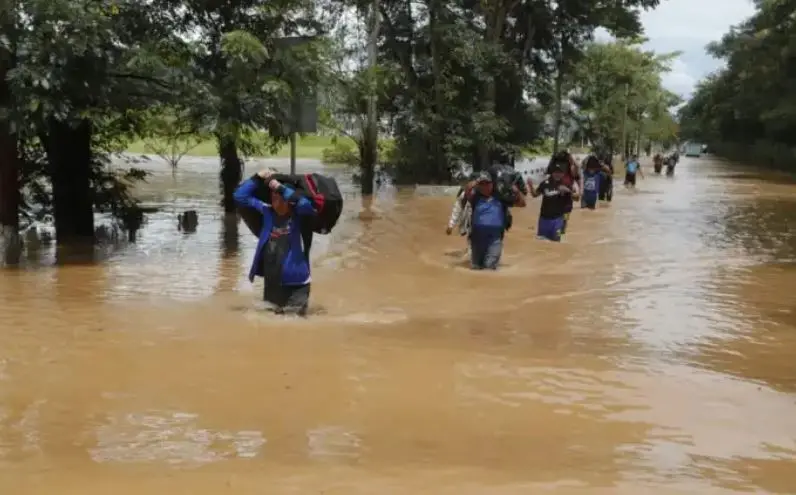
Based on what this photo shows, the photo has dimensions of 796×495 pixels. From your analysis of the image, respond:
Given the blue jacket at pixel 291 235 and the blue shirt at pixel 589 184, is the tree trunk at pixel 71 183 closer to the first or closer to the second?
the blue jacket at pixel 291 235

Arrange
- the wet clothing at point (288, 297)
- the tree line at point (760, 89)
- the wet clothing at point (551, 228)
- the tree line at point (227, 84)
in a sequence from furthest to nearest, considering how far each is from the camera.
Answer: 1. the tree line at point (760, 89)
2. the wet clothing at point (551, 228)
3. the tree line at point (227, 84)
4. the wet clothing at point (288, 297)

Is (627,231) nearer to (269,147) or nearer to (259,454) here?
(269,147)

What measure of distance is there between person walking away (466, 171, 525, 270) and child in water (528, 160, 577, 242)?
1.85 meters

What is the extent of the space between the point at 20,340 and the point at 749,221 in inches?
700

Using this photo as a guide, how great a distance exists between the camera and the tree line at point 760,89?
45.5 metres

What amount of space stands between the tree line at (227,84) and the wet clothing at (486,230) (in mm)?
3118

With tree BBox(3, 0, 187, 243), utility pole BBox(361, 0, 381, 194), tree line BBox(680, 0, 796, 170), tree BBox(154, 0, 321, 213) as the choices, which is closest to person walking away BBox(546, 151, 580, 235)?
tree BBox(154, 0, 321, 213)

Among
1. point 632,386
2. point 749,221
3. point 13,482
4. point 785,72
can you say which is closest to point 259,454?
point 13,482

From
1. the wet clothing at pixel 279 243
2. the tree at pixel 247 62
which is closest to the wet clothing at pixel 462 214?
the tree at pixel 247 62

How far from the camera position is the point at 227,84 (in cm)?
1252

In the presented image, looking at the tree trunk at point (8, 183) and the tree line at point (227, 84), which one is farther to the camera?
the tree trunk at point (8, 183)

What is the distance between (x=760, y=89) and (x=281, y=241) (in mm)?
51741

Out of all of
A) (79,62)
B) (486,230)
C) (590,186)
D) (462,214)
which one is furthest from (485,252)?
(590,186)

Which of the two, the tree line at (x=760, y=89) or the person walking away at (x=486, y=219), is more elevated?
the tree line at (x=760, y=89)
